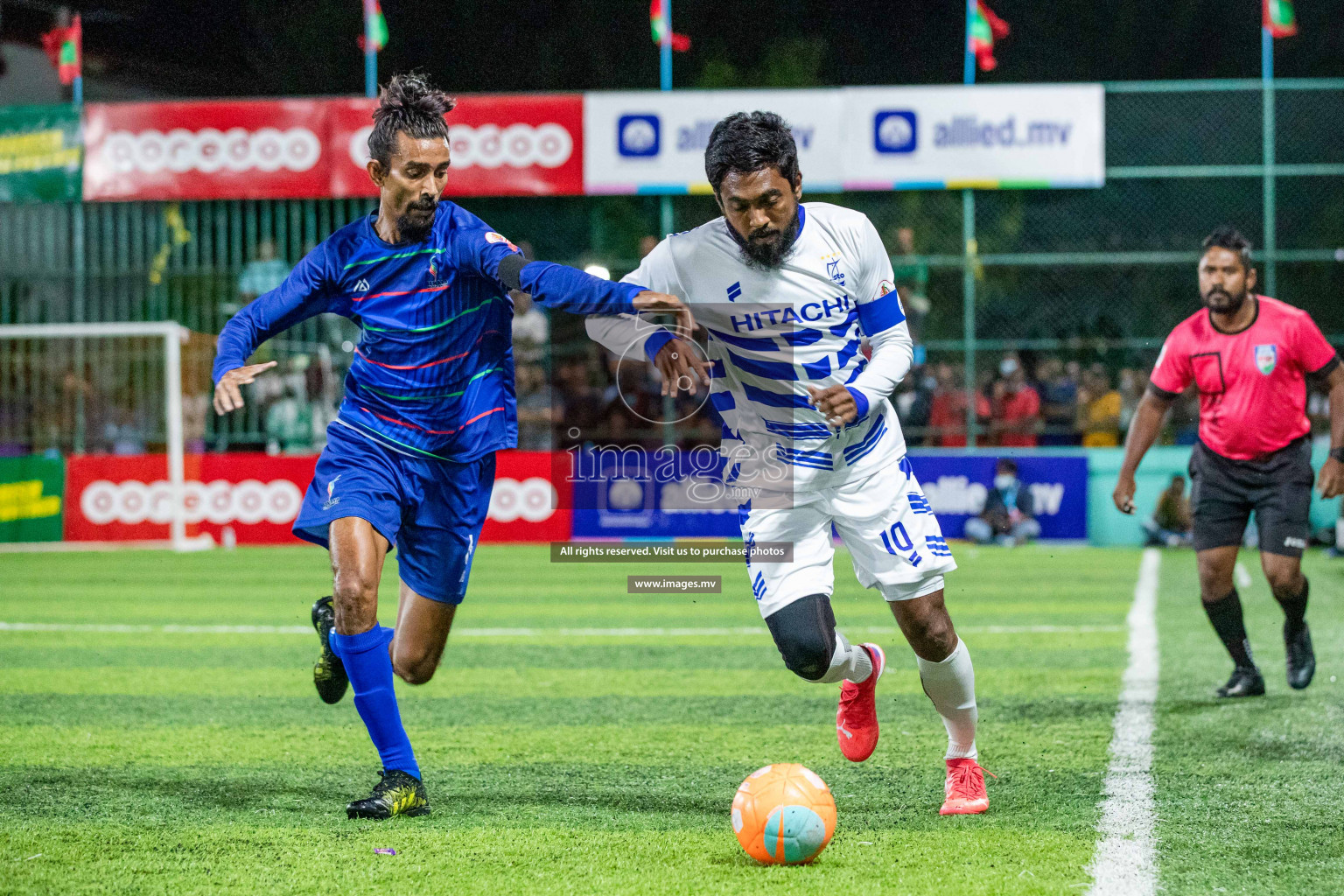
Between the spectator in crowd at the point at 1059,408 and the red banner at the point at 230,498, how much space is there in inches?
257

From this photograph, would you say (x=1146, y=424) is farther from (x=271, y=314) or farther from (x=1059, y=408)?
(x=1059, y=408)

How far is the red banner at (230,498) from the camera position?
18516mm

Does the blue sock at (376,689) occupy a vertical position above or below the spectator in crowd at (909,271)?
below

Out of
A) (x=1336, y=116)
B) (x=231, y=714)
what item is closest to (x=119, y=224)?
(x=231, y=714)

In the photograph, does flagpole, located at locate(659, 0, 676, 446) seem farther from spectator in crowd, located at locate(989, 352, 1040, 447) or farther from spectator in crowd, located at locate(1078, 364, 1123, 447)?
spectator in crowd, located at locate(1078, 364, 1123, 447)

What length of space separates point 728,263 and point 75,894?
278cm

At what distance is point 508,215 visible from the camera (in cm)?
2148

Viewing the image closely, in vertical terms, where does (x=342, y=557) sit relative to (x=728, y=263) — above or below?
below

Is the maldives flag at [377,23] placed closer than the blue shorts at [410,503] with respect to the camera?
No

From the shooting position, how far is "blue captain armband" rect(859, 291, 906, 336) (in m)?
4.86

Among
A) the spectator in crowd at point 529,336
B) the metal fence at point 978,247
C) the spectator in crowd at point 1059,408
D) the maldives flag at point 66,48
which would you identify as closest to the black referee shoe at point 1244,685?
the spectator in crowd at point 1059,408

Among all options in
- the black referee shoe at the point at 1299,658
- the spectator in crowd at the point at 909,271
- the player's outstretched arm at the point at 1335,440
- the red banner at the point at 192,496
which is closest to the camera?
the player's outstretched arm at the point at 1335,440

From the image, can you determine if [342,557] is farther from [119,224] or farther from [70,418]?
[119,224]

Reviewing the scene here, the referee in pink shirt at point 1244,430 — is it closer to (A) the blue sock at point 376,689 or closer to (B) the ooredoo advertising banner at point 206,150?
(A) the blue sock at point 376,689
